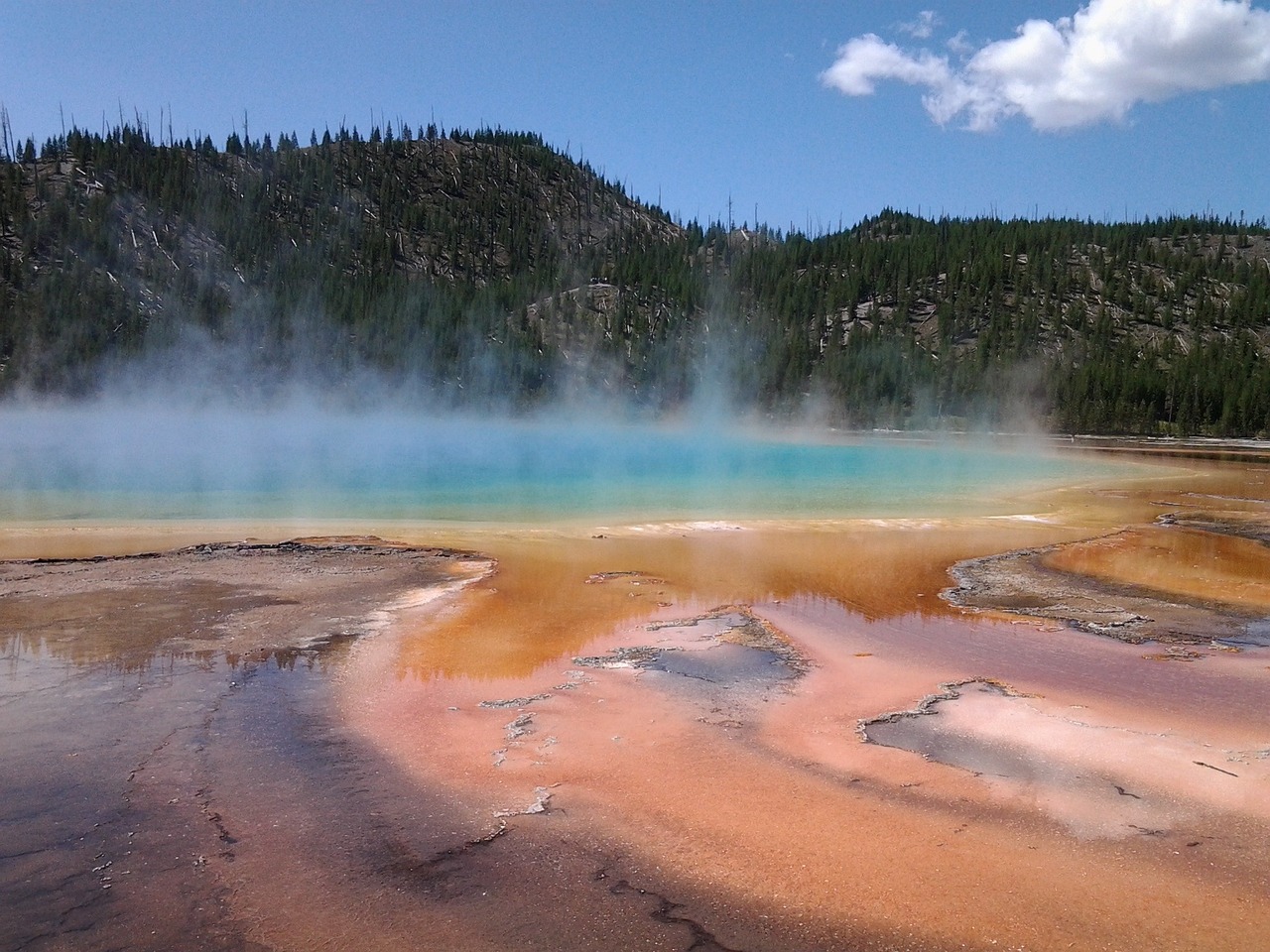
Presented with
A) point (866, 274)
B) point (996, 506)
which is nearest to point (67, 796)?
point (996, 506)

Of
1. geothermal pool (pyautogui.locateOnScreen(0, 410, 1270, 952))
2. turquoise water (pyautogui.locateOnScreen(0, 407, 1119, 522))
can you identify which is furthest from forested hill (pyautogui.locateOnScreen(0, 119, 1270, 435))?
geothermal pool (pyautogui.locateOnScreen(0, 410, 1270, 952))

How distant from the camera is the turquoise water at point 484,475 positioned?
20219 mm

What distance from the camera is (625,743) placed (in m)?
6.32

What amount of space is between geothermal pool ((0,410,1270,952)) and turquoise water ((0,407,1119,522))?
4.73 m

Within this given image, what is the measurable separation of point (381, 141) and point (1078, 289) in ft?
397

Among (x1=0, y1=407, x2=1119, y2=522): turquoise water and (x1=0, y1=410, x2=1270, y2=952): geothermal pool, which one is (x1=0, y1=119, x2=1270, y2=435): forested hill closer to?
(x1=0, y1=407, x2=1119, y2=522): turquoise water

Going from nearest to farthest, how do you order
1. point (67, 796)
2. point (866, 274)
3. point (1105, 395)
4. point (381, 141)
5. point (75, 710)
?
point (67, 796), point (75, 710), point (1105, 395), point (866, 274), point (381, 141)

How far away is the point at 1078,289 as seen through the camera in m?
98.8

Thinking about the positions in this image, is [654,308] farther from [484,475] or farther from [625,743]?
[625,743]

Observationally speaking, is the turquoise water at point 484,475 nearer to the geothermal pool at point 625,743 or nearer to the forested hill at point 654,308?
the geothermal pool at point 625,743

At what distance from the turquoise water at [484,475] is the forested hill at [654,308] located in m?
27.1

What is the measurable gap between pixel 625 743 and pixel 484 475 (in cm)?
2396

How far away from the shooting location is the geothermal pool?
421 centimetres

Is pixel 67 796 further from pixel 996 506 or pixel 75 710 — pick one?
pixel 996 506
